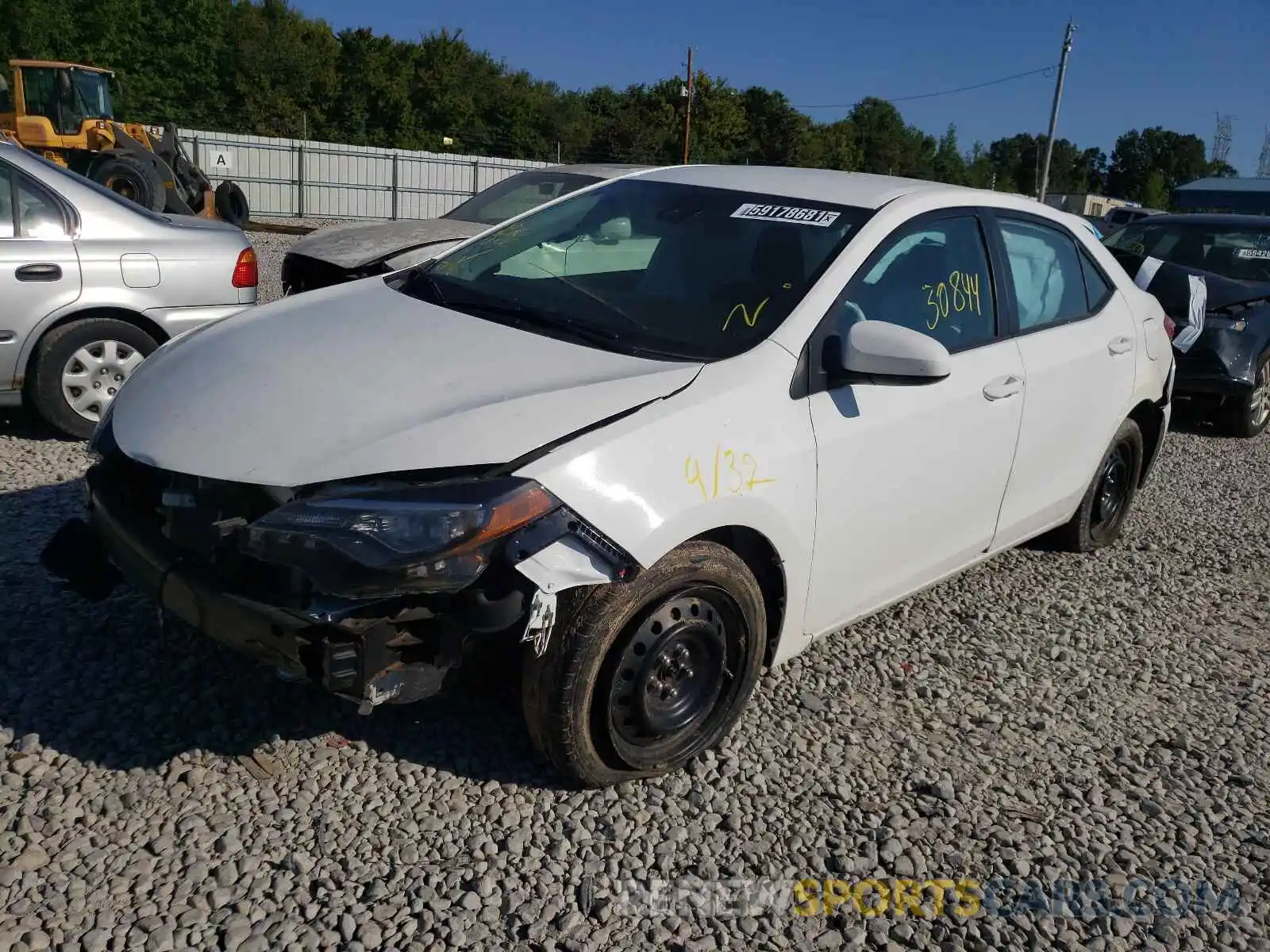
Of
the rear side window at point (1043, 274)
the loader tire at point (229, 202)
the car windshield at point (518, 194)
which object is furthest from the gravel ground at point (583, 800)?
the loader tire at point (229, 202)

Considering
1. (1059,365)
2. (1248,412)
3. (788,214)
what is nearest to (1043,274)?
(1059,365)

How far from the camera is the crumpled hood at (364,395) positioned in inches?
106

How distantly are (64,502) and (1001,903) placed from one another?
4.16 metres

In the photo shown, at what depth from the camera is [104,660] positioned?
139 inches

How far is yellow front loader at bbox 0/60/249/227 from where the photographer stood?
17500 millimetres

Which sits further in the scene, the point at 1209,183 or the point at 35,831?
the point at 1209,183

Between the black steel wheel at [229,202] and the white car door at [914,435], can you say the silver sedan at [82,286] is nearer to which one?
the white car door at [914,435]

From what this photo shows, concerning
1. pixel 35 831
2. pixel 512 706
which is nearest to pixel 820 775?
pixel 512 706

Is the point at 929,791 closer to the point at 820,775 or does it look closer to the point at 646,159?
the point at 820,775

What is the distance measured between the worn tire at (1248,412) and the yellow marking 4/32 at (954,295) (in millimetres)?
5665

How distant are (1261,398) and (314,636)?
8.58 meters

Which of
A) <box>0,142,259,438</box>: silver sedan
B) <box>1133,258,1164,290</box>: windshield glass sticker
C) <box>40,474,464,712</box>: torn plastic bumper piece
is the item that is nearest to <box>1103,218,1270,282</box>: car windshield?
<box>1133,258,1164,290</box>: windshield glass sticker

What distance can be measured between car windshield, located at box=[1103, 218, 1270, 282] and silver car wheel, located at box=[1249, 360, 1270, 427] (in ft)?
2.58

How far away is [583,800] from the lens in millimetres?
3049
